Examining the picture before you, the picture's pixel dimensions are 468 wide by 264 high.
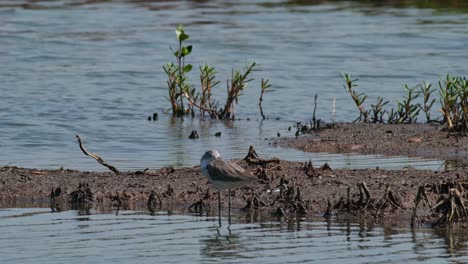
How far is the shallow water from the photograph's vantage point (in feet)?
26.8

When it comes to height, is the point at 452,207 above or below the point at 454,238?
above

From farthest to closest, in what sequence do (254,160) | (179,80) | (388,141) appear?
1. (179,80)
2. (388,141)
3. (254,160)

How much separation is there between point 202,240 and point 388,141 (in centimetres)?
526

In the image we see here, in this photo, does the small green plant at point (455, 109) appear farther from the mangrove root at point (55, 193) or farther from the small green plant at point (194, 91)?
the mangrove root at point (55, 193)

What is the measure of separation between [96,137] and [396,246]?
22.7 ft

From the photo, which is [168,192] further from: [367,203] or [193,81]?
[193,81]

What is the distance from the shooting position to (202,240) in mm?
8789

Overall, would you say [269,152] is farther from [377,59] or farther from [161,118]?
[377,59]

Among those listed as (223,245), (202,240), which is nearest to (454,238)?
(223,245)

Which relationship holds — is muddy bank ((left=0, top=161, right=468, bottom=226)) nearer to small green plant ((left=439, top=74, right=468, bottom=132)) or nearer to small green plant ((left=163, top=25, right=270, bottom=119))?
small green plant ((left=439, top=74, right=468, bottom=132))

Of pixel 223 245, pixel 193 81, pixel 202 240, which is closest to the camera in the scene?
pixel 223 245

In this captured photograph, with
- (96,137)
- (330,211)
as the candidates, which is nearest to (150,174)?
(330,211)

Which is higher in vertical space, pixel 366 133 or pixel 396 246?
pixel 366 133

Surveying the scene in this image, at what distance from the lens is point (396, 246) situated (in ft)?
28.0
